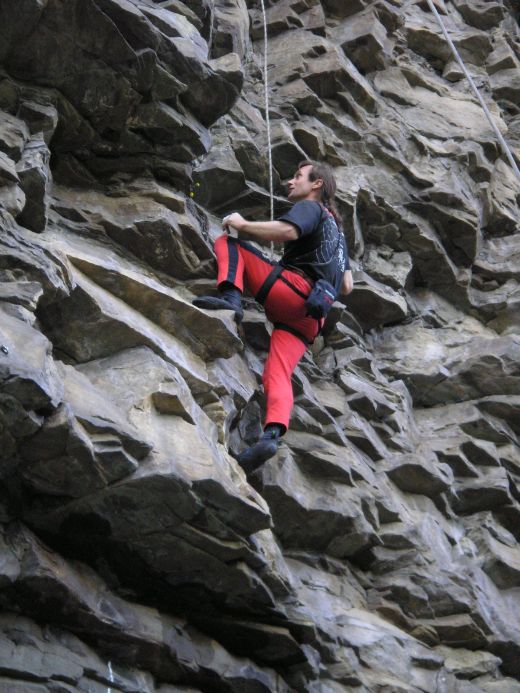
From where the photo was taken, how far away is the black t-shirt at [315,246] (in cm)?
824

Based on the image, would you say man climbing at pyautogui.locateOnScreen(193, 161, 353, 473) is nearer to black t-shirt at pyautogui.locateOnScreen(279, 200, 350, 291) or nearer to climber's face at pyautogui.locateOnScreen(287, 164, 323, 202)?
black t-shirt at pyautogui.locateOnScreen(279, 200, 350, 291)

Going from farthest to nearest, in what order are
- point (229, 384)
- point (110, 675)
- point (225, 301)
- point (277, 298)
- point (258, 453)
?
point (277, 298) < point (225, 301) < point (229, 384) < point (258, 453) < point (110, 675)

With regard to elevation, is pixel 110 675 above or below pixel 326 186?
below

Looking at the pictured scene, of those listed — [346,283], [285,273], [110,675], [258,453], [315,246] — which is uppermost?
[315,246]

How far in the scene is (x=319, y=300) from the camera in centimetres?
794

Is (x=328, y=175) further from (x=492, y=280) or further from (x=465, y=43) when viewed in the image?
(x=465, y=43)

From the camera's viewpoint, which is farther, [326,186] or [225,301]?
[326,186]

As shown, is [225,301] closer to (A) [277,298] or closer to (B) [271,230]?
(A) [277,298]

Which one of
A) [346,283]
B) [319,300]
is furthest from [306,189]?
[319,300]

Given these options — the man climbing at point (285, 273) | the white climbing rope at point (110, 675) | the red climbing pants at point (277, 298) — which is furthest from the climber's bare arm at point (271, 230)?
the white climbing rope at point (110, 675)

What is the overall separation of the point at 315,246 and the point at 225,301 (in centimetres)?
100

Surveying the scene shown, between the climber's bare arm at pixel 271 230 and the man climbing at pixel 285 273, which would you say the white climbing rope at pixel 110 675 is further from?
the climber's bare arm at pixel 271 230

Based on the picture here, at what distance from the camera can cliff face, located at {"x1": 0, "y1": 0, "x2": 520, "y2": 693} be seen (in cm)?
571

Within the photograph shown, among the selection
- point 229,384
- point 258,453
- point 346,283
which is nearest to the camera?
point 258,453
